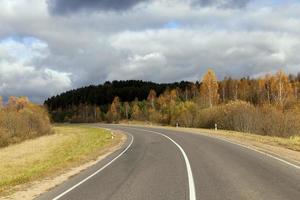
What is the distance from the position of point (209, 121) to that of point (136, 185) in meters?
51.7

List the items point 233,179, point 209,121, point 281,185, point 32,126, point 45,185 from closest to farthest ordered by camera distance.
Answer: point 281,185, point 233,179, point 45,185, point 209,121, point 32,126

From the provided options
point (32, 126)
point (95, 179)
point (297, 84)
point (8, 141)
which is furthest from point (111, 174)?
point (297, 84)

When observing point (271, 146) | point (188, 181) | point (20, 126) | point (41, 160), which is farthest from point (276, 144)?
point (20, 126)

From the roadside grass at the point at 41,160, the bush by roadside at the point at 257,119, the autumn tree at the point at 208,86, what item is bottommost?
the roadside grass at the point at 41,160

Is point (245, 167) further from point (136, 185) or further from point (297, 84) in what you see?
point (297, 84)

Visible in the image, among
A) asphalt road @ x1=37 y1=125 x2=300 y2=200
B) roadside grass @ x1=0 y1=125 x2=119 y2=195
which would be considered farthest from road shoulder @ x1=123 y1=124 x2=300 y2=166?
roadside grass @ x1=0 y1=125 x2=119 y2=195

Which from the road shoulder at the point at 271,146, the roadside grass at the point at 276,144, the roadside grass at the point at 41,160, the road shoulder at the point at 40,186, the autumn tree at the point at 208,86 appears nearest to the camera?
the road shoulder at the point at 40,186

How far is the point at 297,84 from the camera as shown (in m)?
145

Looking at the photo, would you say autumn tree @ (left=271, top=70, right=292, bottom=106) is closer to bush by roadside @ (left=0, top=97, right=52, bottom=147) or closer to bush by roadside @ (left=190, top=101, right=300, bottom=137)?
bush by roadside @ (left=190, top=101, right=300, bottom=137)

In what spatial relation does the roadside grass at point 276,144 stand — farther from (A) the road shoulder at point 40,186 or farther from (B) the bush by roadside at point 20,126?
(B) the bush by roadside at point 20,126

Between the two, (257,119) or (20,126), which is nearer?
(257,119)

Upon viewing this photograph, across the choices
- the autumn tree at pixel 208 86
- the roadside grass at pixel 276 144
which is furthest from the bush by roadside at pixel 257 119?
the autumn tree at pixel 208 86

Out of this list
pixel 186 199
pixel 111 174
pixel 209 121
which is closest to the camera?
pixel 186 199

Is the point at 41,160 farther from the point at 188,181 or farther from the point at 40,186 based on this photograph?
the point at 188,181
